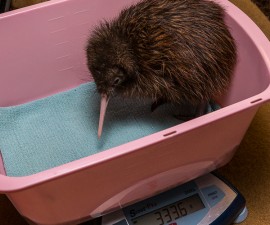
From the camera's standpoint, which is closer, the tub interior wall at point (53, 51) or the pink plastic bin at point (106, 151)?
the pink plastic bin at point (106, 151)

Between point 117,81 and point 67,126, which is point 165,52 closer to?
point 117,81

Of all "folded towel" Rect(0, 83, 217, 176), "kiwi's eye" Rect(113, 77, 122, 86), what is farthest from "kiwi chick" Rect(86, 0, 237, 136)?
"folded towel" Rect(0, 83, 217, 176)

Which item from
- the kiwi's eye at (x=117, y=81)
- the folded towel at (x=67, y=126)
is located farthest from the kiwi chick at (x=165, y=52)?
the folded towel at (x=67, y=126)

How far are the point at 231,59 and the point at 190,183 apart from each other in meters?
0.26

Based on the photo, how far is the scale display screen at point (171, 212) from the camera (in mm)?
795

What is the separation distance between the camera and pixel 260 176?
948 millimetres

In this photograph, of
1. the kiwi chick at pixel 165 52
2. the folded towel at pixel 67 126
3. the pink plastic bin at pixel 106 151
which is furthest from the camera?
the folded towel at pixel 67 126

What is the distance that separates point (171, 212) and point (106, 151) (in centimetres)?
29

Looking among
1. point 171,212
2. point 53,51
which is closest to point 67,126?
point 53,51

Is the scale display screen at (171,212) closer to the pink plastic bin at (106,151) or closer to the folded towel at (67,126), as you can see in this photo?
the pink plastic bin at (106,151)

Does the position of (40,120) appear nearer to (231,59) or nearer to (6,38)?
(6,38)

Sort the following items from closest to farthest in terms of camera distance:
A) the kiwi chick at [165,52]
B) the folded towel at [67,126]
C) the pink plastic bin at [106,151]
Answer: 1. the pink plastic bin at [106,151]
2. the kiwi chick at [165,52]
3. the folded towel at [67,126]

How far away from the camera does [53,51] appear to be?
94cm

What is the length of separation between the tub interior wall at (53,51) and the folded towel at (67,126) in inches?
1.3
